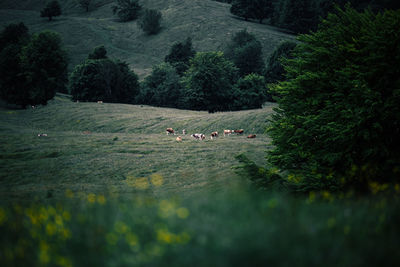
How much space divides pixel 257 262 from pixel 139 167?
78.5 feet

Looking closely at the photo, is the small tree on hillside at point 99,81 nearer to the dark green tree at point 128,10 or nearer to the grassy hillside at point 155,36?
the grassy hillside at point 155,36

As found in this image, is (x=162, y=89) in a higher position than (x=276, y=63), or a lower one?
lower

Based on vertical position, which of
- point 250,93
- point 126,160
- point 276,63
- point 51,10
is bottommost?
point 126,160

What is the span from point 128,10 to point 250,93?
114 meters

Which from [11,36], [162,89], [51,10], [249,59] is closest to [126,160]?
[162,89]

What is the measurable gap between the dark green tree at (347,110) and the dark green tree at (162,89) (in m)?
69.3

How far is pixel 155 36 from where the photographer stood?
136125 millimetres

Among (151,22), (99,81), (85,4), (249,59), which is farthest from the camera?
(85,4)

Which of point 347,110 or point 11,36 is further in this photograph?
point 11,36

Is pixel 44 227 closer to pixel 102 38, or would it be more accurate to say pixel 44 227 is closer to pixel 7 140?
pixel 7 140

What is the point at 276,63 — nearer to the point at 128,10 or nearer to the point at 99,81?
the point at 99,81

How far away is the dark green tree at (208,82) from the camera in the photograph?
70.6 metres

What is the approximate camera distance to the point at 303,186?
46.8ft

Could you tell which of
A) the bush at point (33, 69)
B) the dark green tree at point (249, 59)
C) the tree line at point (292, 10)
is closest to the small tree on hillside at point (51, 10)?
the bush at point (33, 69)
